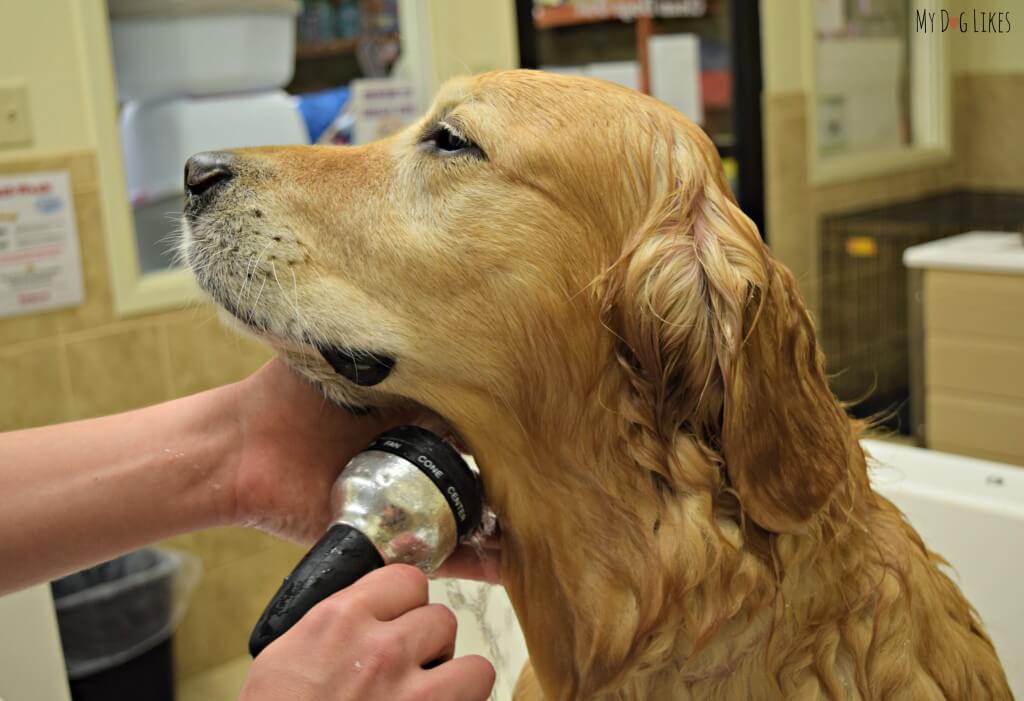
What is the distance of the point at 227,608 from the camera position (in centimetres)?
255

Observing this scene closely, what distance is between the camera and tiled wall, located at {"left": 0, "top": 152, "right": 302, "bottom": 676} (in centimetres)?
222

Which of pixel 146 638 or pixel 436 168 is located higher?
pixel 436 168

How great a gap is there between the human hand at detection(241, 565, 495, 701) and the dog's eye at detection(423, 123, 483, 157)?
352mm

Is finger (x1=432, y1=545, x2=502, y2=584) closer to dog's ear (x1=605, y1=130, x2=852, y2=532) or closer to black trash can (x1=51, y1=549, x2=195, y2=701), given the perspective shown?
dog's ear (x1=605, y1=130, x2=852, y2=532)

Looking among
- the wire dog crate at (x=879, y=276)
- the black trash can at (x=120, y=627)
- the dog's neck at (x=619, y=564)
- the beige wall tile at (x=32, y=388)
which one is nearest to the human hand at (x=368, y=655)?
the dog's neck at (x=619, y=564)

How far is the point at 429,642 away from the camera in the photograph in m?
0.81

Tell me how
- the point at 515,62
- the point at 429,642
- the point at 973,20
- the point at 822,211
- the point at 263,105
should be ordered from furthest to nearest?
1. the point at 822,211
2. the point at 515,62
3. the point at 263,105
4. the point at 973,20
5. the point at 429,642

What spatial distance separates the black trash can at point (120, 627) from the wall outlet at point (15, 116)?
33.3 inches

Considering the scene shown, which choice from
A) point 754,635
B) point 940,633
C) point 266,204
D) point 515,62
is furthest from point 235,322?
point 515,62

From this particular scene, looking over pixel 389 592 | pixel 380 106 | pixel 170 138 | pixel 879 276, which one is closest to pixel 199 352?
pixel 170 138

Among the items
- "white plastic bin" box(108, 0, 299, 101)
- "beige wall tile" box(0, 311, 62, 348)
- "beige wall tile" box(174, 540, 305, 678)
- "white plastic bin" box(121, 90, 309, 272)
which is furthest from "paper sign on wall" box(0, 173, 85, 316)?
"beige wall tile" box(174, 540, 305, 678)

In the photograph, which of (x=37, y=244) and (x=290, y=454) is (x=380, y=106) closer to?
(x=37, y=244)

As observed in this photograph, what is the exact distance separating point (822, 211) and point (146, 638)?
2.55 metres

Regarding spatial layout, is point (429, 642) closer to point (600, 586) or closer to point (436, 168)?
point (600, 586)
